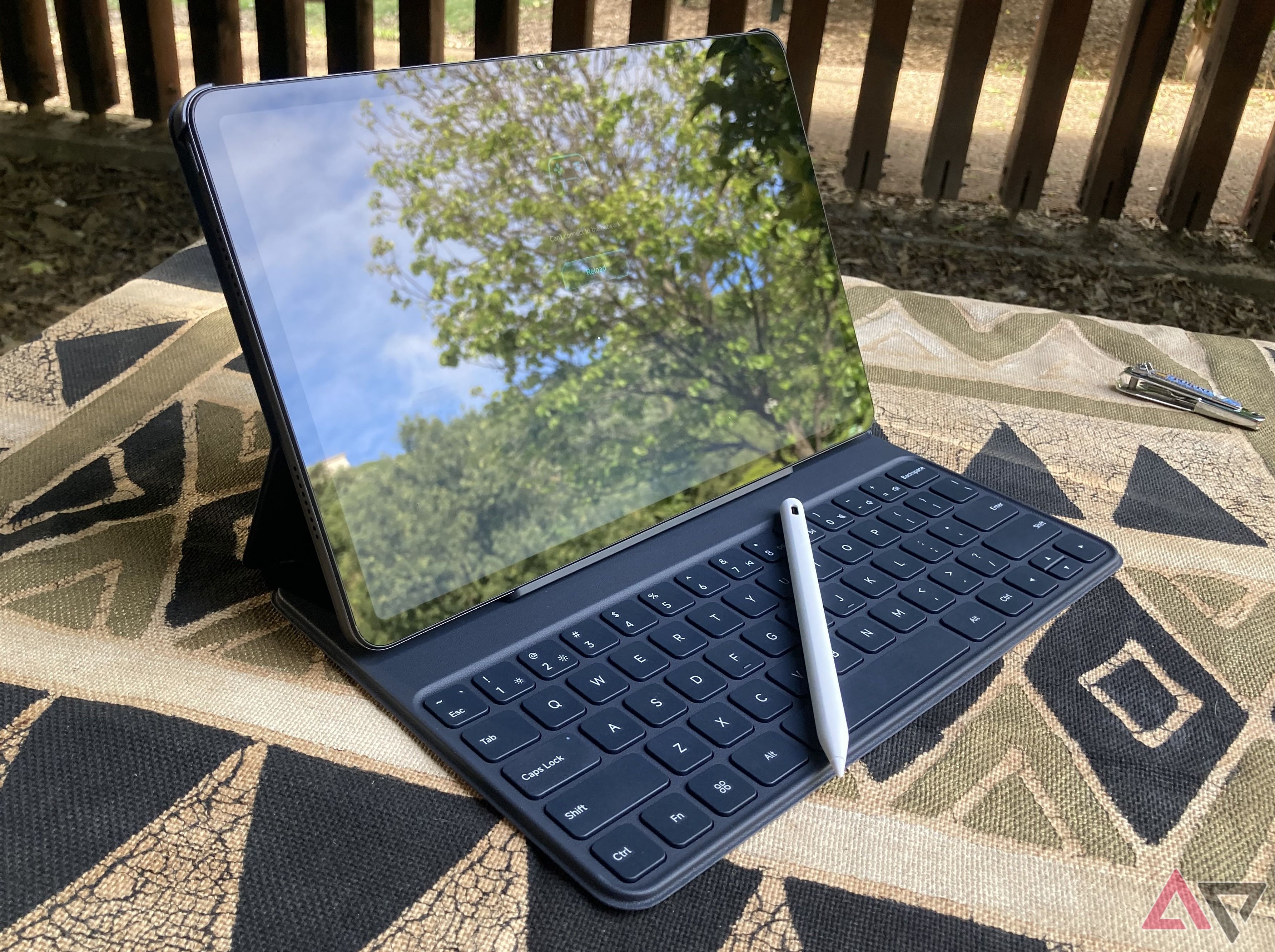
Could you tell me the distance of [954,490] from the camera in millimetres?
657

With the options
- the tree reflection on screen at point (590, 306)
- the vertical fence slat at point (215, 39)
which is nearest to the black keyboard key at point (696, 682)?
the tree reflection on screen at point (590, 306)

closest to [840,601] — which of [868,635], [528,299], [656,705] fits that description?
[868,635]

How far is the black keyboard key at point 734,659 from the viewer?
1.58 ft

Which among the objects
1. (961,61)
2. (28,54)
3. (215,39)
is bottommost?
(28,54)

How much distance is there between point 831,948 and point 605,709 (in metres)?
0.14

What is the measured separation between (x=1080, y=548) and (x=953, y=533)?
3.1 inches

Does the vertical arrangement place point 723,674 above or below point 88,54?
above

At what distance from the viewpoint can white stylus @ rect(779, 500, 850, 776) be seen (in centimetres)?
44

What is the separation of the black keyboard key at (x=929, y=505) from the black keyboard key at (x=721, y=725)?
0.77 ft

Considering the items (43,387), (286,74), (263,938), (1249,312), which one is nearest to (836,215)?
(1249,312)

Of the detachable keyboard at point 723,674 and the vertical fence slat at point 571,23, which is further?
the vertical fence slat at point 571,23

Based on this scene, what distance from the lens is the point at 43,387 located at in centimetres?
75

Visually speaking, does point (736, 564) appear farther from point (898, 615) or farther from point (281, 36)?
point (281, 36)

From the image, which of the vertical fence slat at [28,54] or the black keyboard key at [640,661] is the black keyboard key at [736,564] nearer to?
the black keyboard key at [640,661]
